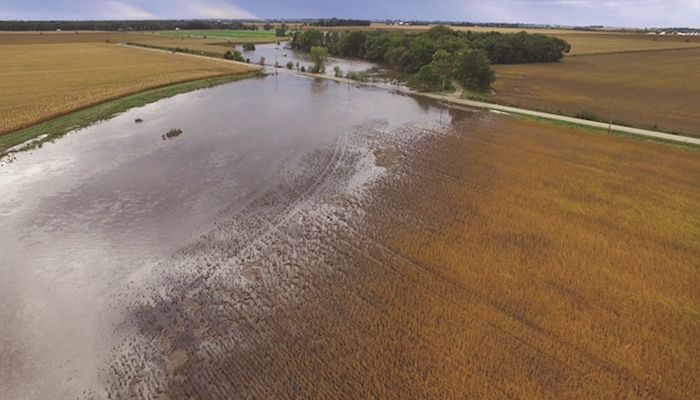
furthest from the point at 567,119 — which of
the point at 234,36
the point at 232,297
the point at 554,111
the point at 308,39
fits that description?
the point at 234,36

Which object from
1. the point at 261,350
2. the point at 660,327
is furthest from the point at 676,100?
the point at 261,350

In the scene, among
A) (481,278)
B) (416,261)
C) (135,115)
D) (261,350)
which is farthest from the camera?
(135,115)

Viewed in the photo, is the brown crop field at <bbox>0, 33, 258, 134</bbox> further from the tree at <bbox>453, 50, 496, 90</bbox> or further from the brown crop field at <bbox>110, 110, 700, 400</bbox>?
the tree at <bbox>453, 50, 496, 90</bbox>

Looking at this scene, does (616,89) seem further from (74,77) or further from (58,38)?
(58,38)

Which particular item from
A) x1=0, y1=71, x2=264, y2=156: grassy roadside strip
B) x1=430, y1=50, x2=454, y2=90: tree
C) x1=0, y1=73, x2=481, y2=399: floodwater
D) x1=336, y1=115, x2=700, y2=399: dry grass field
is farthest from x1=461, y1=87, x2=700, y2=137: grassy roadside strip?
x1=0, y1=71, x2=264, y2=156: grassy roadside strip

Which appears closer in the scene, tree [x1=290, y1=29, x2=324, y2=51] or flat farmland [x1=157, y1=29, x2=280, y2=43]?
tree [x1=290, y1=29, x2=324, y2=51]

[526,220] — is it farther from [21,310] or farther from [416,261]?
[21,310]

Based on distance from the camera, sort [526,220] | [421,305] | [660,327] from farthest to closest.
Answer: [526,220] < [421,305] < [660,327]
